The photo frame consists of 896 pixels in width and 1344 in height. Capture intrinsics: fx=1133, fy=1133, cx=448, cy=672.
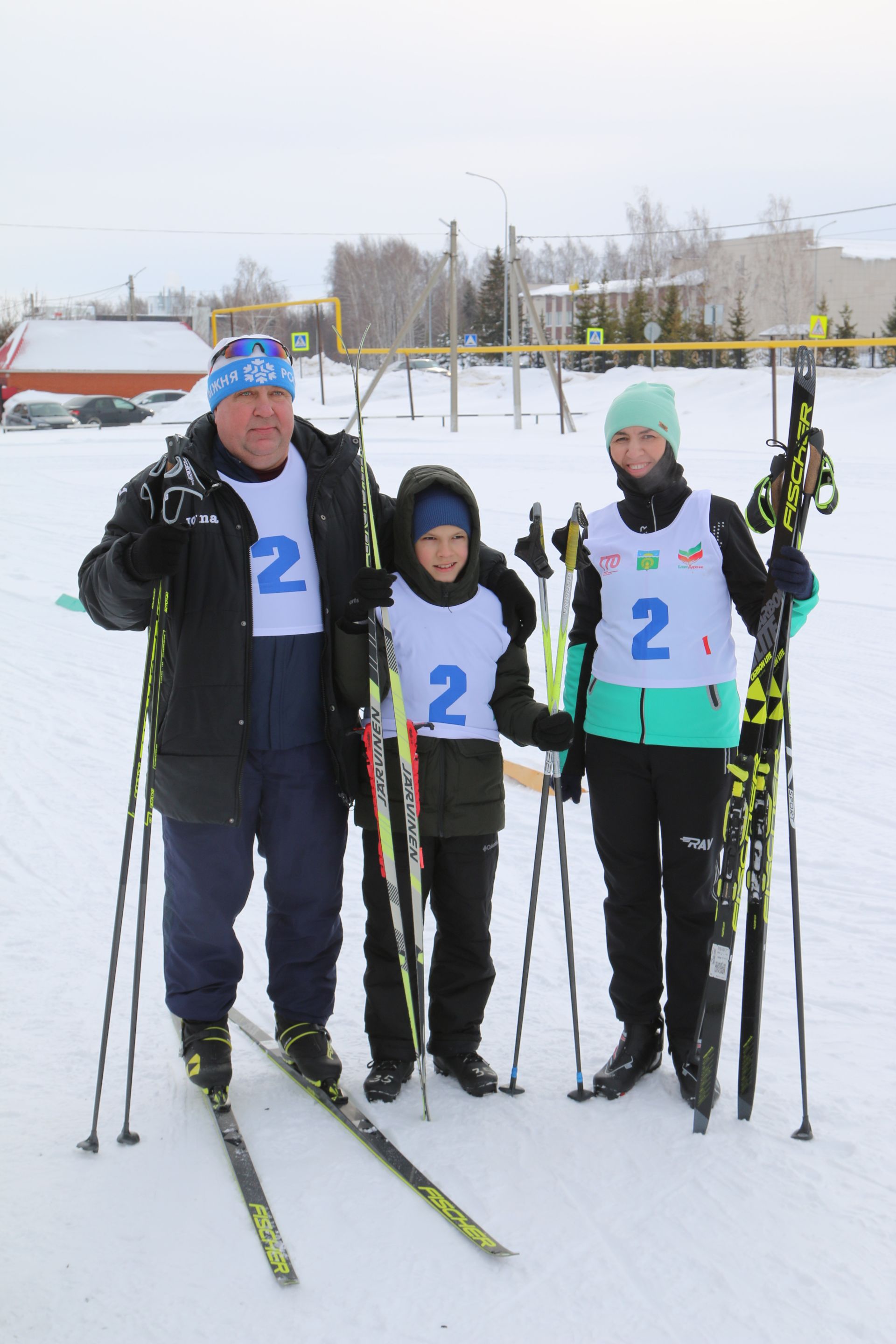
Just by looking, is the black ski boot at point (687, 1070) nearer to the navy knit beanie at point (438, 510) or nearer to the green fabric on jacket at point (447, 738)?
the green fabric on jacket at point (447, 738)

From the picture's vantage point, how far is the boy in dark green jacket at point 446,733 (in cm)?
261

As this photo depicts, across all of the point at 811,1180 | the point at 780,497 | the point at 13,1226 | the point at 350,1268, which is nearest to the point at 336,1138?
the point at 350,1268

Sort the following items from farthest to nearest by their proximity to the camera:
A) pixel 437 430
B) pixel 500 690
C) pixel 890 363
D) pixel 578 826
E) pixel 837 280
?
pixel 837 280 → pixel 890 363 → pixel 437 430 → pixel 578 826 → pixel 500 690

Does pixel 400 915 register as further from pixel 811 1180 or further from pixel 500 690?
pixel 811 1180

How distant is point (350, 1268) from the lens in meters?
2.10

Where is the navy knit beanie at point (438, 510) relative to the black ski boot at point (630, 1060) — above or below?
above

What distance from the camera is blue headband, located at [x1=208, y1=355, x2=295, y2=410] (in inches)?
101

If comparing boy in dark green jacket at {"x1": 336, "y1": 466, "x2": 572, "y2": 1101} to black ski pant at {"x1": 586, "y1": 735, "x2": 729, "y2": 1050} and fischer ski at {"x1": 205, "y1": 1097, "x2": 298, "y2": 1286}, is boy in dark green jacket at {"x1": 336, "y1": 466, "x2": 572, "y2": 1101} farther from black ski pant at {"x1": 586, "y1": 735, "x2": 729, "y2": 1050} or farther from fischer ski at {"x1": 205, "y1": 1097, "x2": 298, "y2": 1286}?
fischer ski at {"x1": 205, "y1": 1097, "x2": 298, "y2": 1286}

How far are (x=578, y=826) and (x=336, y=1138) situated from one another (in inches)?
80.7

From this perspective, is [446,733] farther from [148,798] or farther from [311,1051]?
[311,1051]

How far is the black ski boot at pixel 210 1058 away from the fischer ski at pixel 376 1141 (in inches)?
7.4

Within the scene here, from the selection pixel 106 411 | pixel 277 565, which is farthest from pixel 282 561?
pixel 106 411

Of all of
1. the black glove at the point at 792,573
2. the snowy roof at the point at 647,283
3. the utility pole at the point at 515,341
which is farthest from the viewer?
the snowy roof at the point at 647,283

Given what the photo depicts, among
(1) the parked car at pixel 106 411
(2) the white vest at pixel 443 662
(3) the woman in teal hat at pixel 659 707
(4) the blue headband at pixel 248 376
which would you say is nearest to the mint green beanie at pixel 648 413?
(3) the woman in teal hat at pixel 659 707
